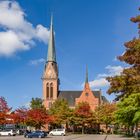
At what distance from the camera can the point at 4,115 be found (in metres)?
93.4

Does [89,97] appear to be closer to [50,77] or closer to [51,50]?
[50,77]

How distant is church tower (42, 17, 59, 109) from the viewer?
144 m

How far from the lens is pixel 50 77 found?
14450cm

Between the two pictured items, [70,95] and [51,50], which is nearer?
[51,50]

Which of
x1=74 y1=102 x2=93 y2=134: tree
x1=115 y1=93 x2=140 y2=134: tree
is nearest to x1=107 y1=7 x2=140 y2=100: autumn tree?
x1=115 y1=93 x2=140 y2=134: tree

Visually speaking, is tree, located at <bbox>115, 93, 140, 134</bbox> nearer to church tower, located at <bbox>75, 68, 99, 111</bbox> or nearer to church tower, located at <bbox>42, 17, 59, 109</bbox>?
church tower, located at <bbox>75, 68, 99, 111</bbox>

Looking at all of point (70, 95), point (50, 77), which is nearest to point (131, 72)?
point (50, 77)

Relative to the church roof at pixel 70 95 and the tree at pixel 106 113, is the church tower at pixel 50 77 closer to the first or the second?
the church roof at pixel 70 95

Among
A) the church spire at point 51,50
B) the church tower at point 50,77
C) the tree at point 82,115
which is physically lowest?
the tree at point 82,115

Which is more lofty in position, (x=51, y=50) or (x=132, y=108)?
(x=51, y=50)

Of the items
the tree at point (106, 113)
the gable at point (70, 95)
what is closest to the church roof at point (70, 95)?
the gable at point (70, 95)

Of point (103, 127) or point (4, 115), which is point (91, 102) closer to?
point (103, 127)

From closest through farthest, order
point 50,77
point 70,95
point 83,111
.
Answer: point 83,111
point 50,77
point 70,95

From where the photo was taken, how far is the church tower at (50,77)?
14388 centimetres
